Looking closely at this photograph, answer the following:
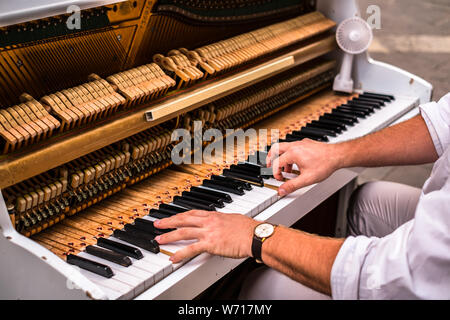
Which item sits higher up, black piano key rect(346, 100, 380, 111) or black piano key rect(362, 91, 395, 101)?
Result: black piano key rect(362, 91, 395, 101)

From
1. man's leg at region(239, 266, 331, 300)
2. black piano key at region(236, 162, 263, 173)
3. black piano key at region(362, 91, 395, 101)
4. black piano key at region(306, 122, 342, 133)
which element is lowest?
man's leg at region(239, 266, 331, 300)

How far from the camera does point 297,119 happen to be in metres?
3.09

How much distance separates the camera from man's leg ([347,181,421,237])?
2.69 metres

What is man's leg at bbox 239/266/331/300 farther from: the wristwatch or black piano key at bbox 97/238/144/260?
black piano key at bbox 97/238/144/260

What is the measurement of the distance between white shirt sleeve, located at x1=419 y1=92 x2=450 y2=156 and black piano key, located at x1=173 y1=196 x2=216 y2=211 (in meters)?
1.06

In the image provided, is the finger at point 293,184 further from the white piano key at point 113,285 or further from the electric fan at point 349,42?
the electric fan at point 349,42

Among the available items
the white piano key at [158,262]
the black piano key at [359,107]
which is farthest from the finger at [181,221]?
the black piano key at [359,107]

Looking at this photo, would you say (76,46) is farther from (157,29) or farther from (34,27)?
(157,29)

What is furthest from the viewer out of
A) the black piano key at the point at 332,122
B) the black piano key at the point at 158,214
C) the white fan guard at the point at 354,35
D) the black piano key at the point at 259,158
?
the white fan guard at the point at 354,35

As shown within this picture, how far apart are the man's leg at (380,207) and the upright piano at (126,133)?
161 millimetres

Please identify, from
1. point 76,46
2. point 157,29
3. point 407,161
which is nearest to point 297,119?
point 407,161

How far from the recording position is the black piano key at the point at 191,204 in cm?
206

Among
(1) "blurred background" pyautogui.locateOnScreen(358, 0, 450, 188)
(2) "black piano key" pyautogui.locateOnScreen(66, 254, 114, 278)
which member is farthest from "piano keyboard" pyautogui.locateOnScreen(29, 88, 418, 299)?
(1) "blurred background" pyautogui.locateOnScreen(358, 0, 450, 188)

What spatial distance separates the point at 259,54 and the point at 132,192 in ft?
3.31
